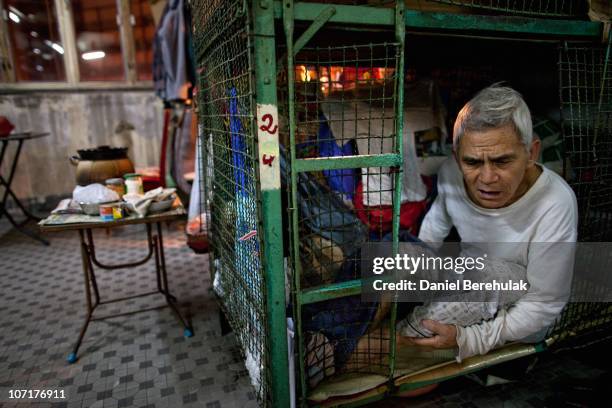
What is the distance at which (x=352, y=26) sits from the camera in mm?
1786

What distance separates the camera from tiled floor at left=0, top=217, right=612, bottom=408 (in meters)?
2.48

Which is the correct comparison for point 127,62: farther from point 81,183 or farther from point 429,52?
point 429,52

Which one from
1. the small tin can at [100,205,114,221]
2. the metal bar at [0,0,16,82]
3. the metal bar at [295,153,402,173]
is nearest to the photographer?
the metal bar at [295,153,402,173]

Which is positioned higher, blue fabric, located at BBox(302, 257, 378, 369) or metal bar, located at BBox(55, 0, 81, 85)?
metal bar, located at BBox(55, 0, 81, 85)

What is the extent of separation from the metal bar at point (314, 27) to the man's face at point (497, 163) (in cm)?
112

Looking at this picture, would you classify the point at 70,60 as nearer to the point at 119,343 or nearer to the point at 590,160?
the point at 119,343

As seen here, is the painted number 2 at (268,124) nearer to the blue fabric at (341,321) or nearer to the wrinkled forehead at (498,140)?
the blue fabric at (341,321)

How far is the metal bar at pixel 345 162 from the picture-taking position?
1.71 meters

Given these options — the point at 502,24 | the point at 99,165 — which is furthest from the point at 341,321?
the point at 99,165

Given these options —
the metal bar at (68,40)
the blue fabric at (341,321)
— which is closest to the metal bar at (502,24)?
the blue fabric at (341,321)

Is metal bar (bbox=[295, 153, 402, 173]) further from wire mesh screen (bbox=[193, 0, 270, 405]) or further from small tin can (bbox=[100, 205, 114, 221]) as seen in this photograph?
small tin can (bbox=[100, 205, 114, 221])

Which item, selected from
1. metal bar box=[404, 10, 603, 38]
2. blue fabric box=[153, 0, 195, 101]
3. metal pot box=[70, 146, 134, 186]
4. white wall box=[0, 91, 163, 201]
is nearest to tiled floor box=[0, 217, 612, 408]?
metal pot box=[70, 146, 134, 186]

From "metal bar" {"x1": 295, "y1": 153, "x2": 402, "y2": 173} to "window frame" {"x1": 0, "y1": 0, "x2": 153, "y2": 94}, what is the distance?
282 inches

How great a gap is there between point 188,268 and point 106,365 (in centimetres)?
179
